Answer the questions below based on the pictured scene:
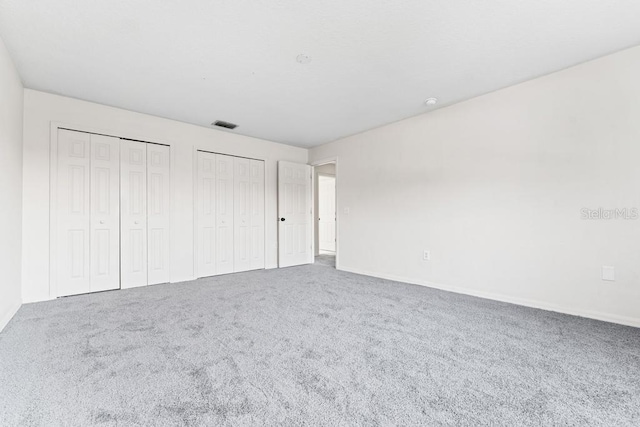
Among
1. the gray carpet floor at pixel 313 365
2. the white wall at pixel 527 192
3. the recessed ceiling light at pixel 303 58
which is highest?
the recessed ceiling light at pixel 303 58

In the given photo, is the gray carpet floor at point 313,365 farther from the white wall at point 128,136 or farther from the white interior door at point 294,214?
the white interior door at point 294,214

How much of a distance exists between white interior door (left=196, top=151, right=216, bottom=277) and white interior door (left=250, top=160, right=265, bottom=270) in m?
0.70

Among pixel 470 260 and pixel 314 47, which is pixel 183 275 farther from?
pixel 470 260

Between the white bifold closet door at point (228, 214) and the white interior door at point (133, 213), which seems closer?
the white interior door at point (133, 213)

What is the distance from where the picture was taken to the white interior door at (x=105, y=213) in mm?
3564

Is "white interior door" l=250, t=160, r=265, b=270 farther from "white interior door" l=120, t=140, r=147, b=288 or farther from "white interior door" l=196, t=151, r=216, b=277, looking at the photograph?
"white interior door" l=120, t=140, r=147, b=288

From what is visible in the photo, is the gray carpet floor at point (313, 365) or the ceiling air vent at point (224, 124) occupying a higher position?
the ceiling air vent at point (224, 124)

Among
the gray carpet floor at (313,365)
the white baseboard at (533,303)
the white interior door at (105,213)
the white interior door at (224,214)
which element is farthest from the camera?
the white interior door at (224,214)

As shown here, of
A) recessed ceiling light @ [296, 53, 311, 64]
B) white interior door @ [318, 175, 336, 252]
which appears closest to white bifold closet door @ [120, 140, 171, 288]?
recessed ceiling light @ [296, 53, 311, 64]

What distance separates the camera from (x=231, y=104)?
3.62 m

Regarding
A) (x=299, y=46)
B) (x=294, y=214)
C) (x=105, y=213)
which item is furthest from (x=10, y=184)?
(x=294, y=214)

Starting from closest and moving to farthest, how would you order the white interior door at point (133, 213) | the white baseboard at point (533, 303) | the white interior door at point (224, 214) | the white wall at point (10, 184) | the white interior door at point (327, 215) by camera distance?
the white wall at point (10, 184), the white baseboard at point (533, 303), the white interior door at point (133, 213), the white interior door at point (224, 214), the white interior door at point (327, 215)

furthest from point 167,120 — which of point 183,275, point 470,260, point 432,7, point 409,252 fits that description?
point 470,260

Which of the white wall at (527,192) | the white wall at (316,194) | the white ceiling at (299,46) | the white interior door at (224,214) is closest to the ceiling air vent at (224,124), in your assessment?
the white interior door at (224,214)
